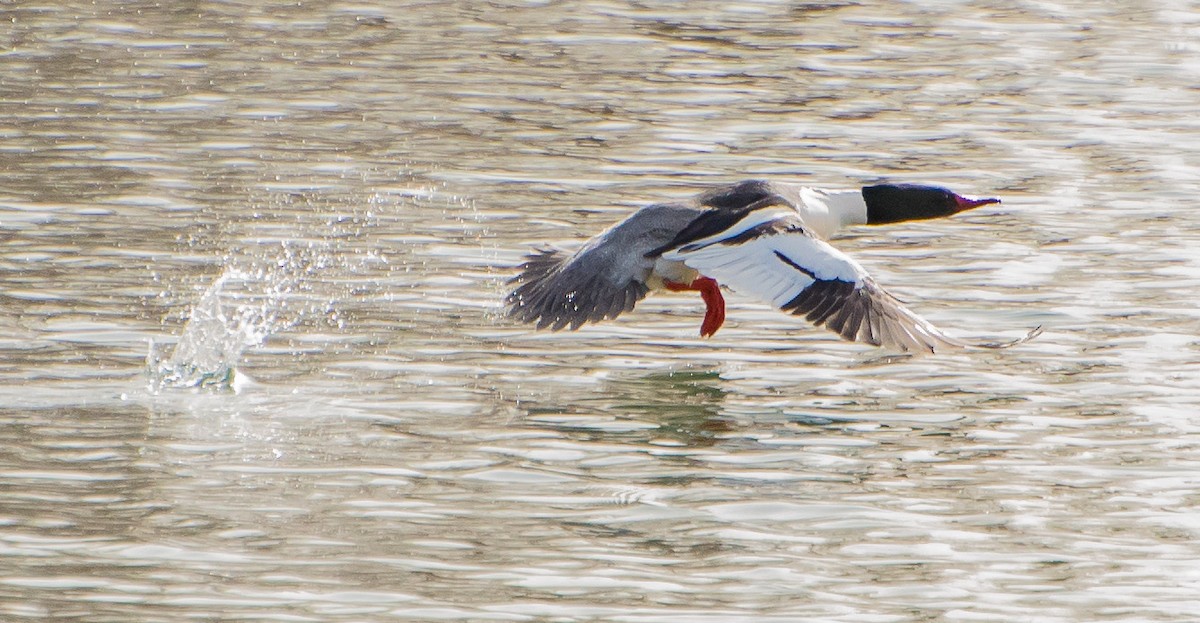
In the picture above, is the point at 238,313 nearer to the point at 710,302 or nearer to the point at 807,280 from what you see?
the point at 710,302

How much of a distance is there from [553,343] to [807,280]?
50.8 inches

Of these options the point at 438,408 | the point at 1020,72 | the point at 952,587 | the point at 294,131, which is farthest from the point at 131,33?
the point at 952,587

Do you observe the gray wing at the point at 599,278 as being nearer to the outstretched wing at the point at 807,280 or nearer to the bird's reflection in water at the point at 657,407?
the outstretched wing at the point at 807,280

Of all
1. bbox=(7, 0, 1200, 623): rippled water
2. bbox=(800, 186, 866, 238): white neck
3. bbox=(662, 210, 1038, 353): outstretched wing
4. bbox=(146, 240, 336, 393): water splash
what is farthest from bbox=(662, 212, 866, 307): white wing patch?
bbox=(146, 240, 336, 393): water splash

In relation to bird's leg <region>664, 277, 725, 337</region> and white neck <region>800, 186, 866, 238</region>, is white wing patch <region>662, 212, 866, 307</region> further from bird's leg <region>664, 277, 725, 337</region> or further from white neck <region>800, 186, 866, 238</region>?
white neck <region>800, 186, 866, 238</region>

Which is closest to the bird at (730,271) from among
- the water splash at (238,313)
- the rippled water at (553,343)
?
the rippled water at (553,343)

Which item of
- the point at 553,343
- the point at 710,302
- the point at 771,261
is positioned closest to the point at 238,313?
the point at 553,343

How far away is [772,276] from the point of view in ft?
24.1

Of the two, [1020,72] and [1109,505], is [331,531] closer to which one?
[1109,505]

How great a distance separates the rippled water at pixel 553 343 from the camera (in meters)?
5.28

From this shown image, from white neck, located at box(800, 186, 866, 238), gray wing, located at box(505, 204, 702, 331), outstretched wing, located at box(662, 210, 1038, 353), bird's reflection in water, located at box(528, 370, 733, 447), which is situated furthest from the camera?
white neck, located at box(800, 186, 866, 238)

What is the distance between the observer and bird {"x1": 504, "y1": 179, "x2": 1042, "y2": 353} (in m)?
7.12

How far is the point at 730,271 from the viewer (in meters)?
7.40

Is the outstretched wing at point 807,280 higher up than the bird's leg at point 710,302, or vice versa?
the outstretched wing at point 807,280
